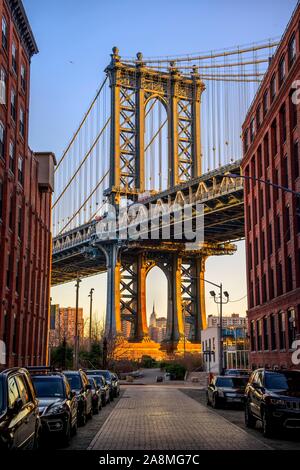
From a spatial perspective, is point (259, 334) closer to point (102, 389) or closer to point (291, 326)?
point (291, 326)

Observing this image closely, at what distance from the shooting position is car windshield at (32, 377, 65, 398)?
635 inches

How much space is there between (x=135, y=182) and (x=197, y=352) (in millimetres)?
23679

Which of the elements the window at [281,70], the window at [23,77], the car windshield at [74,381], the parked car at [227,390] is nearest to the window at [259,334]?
the window at [281,70]

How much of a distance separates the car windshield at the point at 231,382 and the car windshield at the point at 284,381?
27.4ft

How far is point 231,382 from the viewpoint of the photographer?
2706 cm

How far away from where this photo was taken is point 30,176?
148 feet

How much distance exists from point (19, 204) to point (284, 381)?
2657 cm

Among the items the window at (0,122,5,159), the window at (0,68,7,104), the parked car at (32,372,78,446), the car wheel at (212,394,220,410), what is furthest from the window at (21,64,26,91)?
the parked car at (32,372,78,446)

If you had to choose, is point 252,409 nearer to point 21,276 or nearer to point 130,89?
point 21,276

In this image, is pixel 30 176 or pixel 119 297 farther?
pixel 119 297

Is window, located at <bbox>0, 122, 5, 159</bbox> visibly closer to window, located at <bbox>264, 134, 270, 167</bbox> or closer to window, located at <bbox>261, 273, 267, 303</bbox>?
window, located at <bbox>264, 134, 270, 167</bbox>

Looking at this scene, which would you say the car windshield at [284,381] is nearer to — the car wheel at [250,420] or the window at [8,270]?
the car wheel at [250,420]

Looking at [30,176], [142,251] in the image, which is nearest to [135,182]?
[142,251]

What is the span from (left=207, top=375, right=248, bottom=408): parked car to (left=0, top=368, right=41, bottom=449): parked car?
15.7 m
